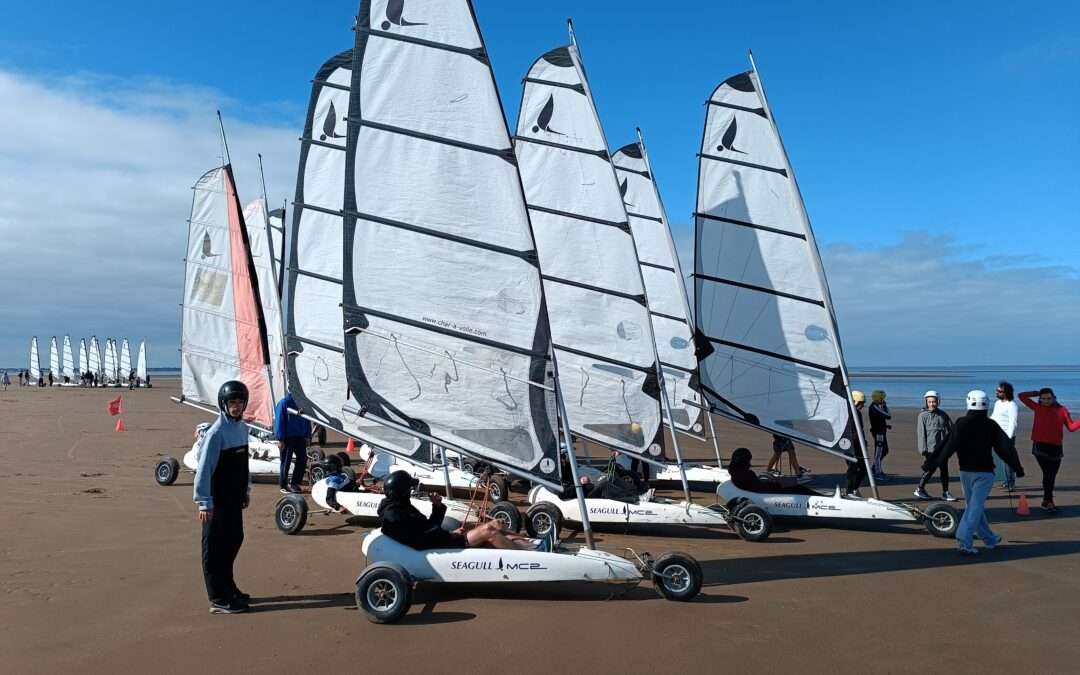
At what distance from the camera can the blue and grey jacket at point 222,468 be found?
5.07 metres

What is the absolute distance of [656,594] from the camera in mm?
5660

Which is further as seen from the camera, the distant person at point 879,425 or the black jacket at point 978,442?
the distant person at point 879,425

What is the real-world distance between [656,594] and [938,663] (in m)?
1.90

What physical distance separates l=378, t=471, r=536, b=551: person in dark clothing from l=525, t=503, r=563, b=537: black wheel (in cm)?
176

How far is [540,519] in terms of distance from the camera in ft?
24.9

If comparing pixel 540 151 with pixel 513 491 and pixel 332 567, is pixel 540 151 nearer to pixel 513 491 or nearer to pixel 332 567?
pixel 513 491

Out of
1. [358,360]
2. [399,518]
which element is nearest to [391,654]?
[399,518]

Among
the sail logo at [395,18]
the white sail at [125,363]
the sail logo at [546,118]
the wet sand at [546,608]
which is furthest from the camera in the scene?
the white sail at [125,363]

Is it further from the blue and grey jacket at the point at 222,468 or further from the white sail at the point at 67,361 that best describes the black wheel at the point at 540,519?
the white sail at the point at 67,361

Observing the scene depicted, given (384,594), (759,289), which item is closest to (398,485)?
(384,594)

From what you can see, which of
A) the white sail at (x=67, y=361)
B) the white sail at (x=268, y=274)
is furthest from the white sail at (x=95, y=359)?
the white sail at (x=268, y=274)

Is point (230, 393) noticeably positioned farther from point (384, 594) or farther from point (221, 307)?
point (221, 307)

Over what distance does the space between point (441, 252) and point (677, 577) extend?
10.8ft

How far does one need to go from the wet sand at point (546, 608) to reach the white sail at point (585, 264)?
2.42 meters
